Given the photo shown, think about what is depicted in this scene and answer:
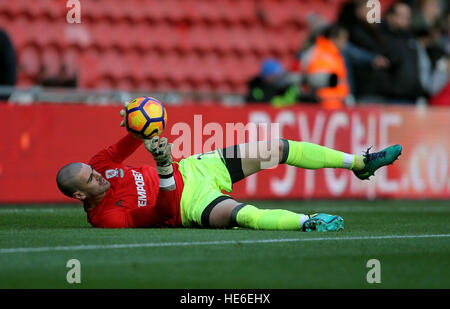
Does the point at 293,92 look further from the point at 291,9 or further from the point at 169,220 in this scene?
the point at 169,220

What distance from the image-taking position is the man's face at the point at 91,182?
7.35 meters

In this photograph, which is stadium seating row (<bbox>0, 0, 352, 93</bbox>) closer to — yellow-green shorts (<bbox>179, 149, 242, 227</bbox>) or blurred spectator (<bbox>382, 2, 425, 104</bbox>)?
blurred spectator (<bbox>382, 2, 425, 104</bbox>)

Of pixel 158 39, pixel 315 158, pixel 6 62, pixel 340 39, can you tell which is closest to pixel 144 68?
pixel 158 39

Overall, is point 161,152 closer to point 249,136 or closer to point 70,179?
point 70,179

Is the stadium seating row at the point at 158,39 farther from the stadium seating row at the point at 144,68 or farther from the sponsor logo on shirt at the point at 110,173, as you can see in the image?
the sponsor logo on shirt at the point at 110,173

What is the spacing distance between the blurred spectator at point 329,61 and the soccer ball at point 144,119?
622cm

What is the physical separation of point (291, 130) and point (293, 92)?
2.84 feet

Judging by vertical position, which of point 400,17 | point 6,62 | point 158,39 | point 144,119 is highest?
point 400,17

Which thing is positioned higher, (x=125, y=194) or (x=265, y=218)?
(x=125, y=194)

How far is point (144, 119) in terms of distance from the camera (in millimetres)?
7605

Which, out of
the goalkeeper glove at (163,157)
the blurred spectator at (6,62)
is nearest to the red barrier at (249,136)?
the blurred spectator at (6,62)

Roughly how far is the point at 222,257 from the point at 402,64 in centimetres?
1001

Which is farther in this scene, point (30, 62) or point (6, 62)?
point (30, 62)
